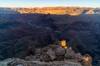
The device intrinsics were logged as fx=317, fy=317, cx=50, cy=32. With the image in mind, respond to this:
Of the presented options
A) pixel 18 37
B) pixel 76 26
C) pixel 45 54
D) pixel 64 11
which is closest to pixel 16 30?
pixel 18 37

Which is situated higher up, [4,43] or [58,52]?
[58,52]

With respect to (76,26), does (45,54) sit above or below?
above

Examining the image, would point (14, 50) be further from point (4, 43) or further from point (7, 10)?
point (7, 10)

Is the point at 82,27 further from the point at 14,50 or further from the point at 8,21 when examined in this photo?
the point at 14,50

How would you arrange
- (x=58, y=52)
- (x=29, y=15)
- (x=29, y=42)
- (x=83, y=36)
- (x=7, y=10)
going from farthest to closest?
(x=7, y=10), (x=29, y=15), (x=83, y=36), (x=29, y=42), (x=58, y=52)

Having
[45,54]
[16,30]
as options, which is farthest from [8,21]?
[45,54]

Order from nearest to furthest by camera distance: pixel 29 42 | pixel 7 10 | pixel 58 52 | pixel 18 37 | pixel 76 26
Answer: pixel 58 52, pixel 29 42, pixel 18 37, pixel 76 26, pixel 7 10

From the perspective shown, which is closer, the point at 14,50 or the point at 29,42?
the point at 14,50

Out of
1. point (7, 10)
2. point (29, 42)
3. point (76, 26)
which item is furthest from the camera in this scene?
point (7, 10)

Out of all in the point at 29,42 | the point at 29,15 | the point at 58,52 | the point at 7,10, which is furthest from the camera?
the point at 7,10
